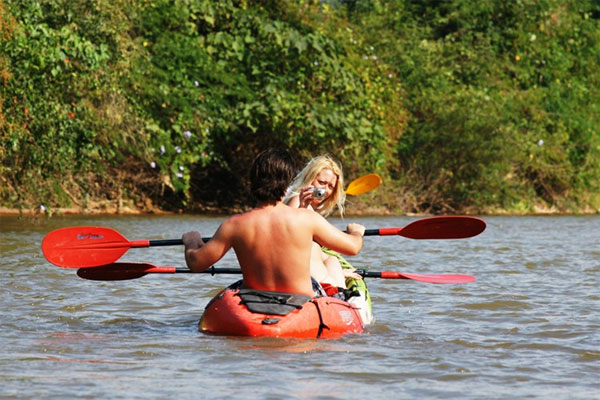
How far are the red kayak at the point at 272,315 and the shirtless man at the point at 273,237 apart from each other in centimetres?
8

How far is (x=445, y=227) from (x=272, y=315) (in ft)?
6.08

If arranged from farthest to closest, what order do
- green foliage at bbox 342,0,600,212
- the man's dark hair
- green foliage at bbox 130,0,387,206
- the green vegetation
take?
green foliage at bbox 342,0,600,212 < green foliage at bbox 130,0,387,206 < the green vegetation < the man's dark hair

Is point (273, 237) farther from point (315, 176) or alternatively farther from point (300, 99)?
point (300, 99)

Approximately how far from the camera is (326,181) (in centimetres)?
668

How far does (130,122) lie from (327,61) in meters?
4.62

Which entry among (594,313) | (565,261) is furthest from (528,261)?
(594,313)

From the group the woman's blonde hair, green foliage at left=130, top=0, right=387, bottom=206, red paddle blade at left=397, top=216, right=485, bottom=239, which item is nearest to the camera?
the woman's blonde hair

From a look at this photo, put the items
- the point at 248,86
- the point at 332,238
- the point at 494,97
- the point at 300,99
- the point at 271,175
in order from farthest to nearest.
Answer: the point at 494,97 < the point at 248,86 < the point at 300,99 < the point at 332,238 < the point at 271,175

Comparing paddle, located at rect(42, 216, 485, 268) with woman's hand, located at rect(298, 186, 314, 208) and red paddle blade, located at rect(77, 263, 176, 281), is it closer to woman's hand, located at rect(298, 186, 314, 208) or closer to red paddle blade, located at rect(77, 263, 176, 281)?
red paddle blade, located at rect(77, 263, 176, 281)

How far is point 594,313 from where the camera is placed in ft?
23.0

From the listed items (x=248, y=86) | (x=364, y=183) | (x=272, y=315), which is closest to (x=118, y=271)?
(x=272, y=315)

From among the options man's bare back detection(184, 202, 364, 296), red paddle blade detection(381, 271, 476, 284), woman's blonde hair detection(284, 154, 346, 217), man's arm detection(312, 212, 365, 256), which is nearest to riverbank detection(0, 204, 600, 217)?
red paddle blade detection(381, 271, 476, 284)

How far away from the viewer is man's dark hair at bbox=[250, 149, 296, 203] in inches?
216

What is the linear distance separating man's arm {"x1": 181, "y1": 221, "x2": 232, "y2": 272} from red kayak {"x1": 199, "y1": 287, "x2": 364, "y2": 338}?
0.21m
